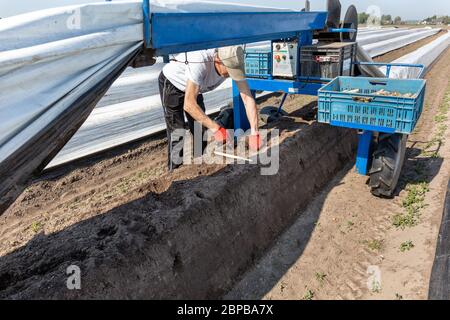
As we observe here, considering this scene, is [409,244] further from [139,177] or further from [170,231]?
[139,177]

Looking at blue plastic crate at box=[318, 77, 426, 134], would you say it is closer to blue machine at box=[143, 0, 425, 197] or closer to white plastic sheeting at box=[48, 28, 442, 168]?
blue machine at box=[143, 0, 425, 197]

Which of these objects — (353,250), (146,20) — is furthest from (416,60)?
(146,20)

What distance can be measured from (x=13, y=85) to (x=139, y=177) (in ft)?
11.7

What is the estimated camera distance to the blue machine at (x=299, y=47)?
261cm

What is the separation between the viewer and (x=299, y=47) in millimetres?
5109

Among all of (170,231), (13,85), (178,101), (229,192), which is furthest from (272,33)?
(13,85)

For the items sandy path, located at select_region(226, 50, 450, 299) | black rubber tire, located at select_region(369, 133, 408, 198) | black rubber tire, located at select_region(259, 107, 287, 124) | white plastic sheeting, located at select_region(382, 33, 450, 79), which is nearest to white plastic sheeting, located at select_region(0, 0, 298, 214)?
sandy path, located at select_region(226, 50, 450, 299)

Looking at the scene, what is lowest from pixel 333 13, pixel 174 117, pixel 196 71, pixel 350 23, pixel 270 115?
pixel 270 115

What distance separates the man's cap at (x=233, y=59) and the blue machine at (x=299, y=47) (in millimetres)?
235

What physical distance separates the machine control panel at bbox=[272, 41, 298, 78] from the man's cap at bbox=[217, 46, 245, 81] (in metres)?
1.35

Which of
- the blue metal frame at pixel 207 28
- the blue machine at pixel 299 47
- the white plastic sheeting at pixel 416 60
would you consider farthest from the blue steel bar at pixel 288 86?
the white plastic sheeting at pixel 416 60

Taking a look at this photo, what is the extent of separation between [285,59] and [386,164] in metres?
1.92

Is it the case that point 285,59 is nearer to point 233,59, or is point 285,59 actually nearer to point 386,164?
point 233,59

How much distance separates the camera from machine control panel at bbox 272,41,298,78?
514 centimetres
